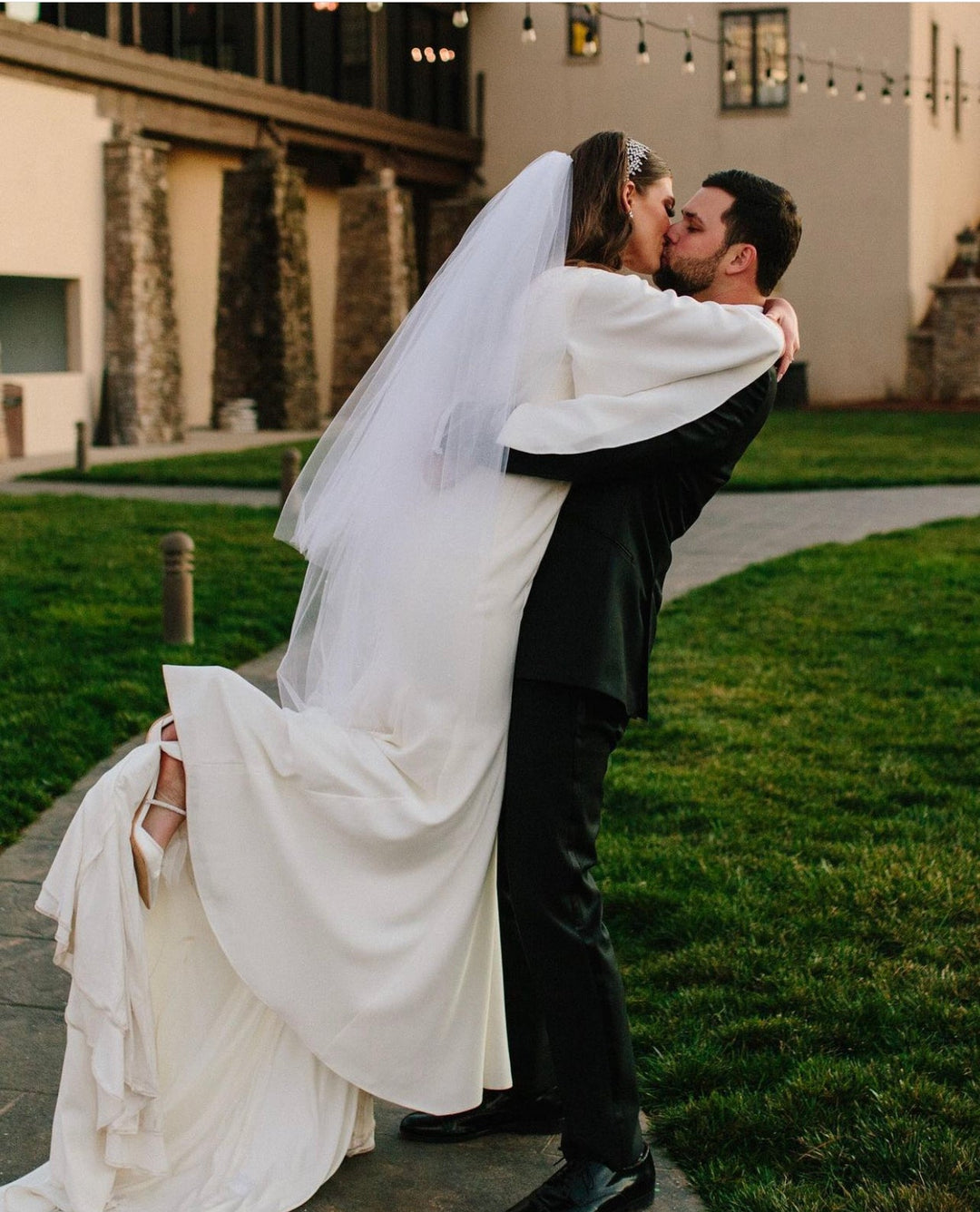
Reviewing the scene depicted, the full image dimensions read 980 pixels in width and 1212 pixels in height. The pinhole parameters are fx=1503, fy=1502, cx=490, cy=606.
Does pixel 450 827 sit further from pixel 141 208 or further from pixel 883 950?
pixel 141 208

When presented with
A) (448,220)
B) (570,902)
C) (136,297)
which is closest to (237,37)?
(136,297)

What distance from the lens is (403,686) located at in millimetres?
2783

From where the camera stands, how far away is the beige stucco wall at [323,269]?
2919cm

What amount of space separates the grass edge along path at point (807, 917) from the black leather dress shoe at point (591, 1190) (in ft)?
0.53

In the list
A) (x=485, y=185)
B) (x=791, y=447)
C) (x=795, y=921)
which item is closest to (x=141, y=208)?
(x=791, y=447)

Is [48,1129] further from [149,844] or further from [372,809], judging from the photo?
[372,809]

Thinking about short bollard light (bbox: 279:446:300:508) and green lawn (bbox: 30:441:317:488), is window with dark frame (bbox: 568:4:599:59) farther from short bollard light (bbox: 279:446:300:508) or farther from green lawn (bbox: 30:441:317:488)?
short bollard light (bbox: 279:446:300:508)

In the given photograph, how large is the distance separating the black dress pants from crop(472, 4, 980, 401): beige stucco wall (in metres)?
29.1

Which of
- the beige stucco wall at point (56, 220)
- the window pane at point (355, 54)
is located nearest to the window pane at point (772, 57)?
the window pane at point (355, 54)

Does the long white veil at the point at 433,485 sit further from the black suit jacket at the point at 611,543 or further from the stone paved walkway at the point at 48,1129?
the stone paved walkway at the point at 48,1129

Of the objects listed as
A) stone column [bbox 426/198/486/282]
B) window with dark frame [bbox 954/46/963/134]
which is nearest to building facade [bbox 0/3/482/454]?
stone column [bbox 426/198/486/282]

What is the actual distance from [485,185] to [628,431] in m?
31.0

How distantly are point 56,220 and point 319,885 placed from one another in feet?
65.4

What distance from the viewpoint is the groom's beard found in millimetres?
2887
